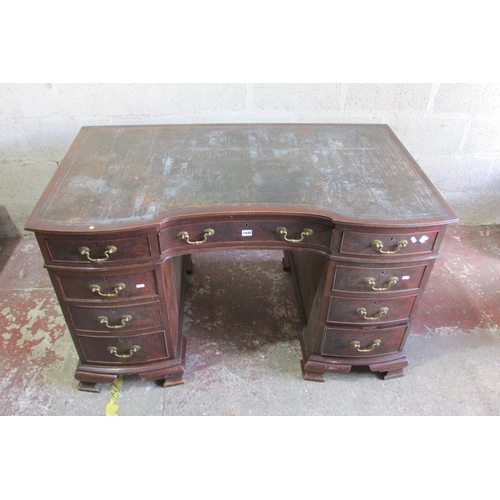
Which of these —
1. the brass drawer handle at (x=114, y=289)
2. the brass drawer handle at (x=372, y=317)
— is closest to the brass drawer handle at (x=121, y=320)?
the brass drawer handle at (x=114, y=289)

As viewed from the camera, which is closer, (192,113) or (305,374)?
(305,374)

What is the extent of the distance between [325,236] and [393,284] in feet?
1.10

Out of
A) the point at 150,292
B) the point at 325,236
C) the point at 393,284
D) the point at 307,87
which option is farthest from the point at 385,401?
the point at 307,87

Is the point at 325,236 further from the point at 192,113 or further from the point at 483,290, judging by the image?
the point at 483,290

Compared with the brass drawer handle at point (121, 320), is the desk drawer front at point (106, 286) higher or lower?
higher

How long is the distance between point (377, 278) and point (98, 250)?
3.27ft

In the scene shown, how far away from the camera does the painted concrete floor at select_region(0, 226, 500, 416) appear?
175 centimetres

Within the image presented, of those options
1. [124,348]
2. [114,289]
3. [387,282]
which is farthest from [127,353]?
[387,282]

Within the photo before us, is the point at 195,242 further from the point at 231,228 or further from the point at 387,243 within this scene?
the point at 387,243

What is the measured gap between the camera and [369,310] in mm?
1645

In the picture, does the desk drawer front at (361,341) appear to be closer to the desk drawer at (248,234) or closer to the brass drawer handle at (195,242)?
the desk drawer at (248,234)

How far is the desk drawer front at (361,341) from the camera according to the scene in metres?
1.71

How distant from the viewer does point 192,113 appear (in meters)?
2.19

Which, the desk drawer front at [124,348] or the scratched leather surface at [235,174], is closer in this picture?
the scratched leather surface at [235,174]
